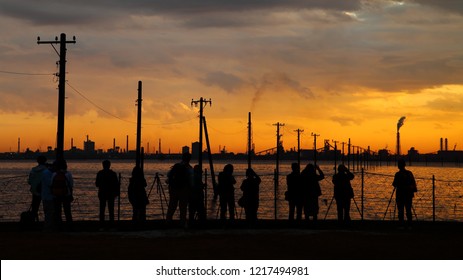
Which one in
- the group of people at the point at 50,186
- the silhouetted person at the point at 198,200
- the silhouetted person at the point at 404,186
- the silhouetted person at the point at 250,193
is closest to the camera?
the group of people at the point at 50,186

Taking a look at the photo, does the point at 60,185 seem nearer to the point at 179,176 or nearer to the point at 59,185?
the point at 59,185

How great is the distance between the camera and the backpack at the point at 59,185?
60.6 ft

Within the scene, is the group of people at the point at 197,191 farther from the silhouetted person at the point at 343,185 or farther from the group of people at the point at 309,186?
the silhouetted person at the point at 343,185

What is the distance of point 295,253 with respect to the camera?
45.9 feet

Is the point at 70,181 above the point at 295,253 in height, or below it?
above

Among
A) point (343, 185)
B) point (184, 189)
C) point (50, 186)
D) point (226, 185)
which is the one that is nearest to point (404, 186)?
point (343, 185)

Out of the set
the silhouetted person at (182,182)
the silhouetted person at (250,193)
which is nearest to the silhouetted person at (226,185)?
the silhouetted person at (250,193)

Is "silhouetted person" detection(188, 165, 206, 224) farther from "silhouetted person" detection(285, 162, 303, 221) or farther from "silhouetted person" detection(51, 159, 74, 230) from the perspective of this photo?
"silhouetted person" detection(51, 159, 74, 230)

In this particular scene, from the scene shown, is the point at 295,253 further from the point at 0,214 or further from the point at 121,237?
the point at 0,214

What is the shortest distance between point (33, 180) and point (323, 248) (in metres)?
8.48

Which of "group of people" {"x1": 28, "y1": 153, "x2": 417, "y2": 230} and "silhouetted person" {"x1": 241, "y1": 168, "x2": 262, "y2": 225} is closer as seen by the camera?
"group of people" {"x1": 28, "y1": 153, "x2": 417, "y2": 230}

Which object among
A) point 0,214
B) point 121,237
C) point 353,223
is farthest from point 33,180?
point 0,214

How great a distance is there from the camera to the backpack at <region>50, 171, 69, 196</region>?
1847 cm

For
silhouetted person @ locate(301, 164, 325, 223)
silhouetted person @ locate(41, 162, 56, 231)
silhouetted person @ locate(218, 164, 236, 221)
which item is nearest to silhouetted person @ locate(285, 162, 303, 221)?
silhouetted person @ locate(301, 164, 325, 223)
